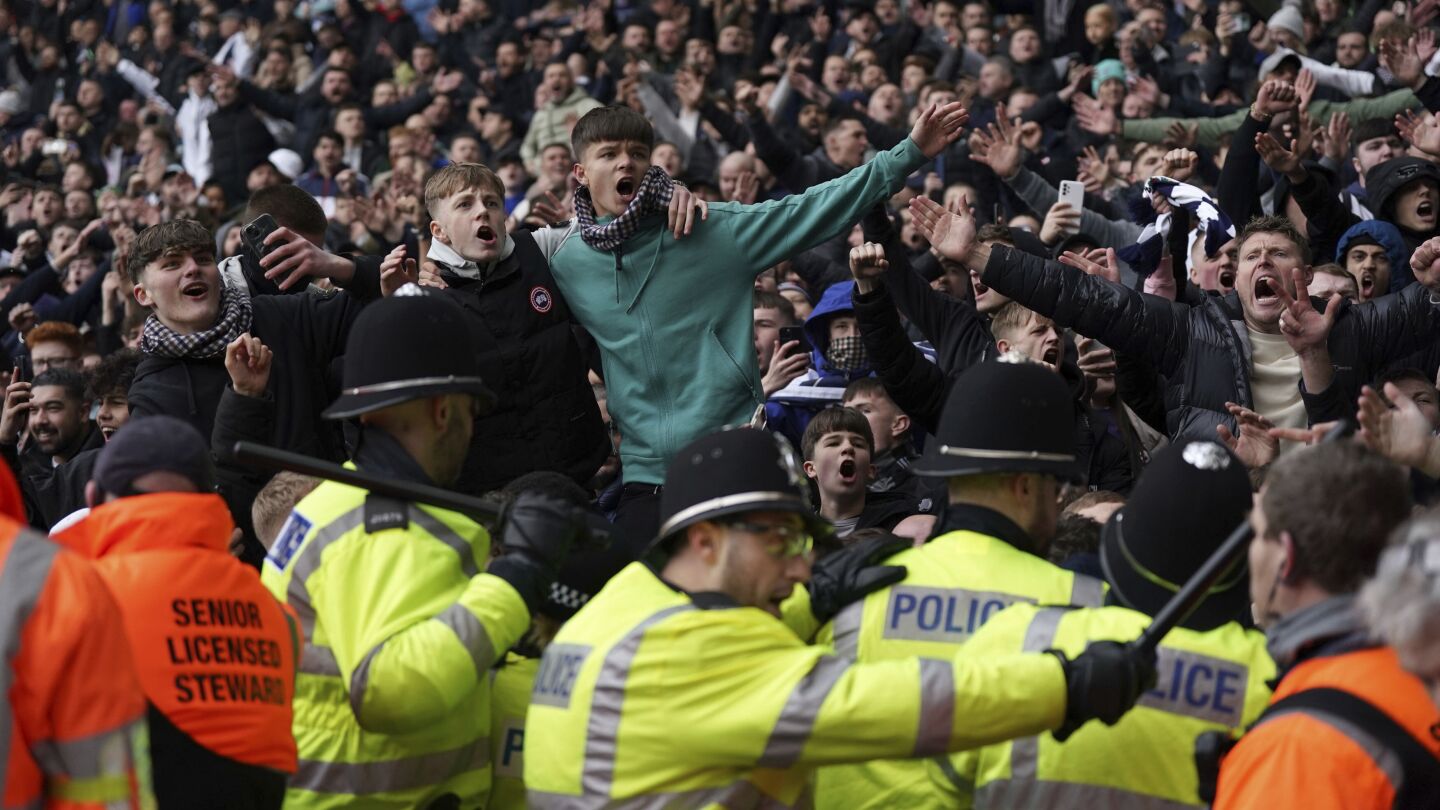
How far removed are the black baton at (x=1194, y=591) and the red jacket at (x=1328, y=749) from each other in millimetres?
385

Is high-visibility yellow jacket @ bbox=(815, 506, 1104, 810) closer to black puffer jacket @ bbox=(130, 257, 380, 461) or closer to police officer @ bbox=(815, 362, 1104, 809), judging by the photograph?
police officer @ bbox=(815, 362, 1104, 809)

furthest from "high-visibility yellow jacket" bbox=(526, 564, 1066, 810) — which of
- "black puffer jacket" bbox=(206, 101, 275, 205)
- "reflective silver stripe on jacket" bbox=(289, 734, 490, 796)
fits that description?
"black puffer jacket" bbox=(206, 101, 275, 205)

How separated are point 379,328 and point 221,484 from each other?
6.15 feet

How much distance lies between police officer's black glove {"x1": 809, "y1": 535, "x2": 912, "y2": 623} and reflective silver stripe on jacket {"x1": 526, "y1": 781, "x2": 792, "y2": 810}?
67 centimetres

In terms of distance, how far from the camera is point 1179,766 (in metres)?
4.16

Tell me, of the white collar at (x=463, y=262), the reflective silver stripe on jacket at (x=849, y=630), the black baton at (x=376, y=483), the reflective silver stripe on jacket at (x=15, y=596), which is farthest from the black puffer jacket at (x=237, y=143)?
the reflective silver stripe on jacket at (x=15, y=596)

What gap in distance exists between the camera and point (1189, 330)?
7.32 m

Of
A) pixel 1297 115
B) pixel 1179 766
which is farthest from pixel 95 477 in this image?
pixel 1297 115

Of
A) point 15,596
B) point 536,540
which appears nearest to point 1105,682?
point 536,540

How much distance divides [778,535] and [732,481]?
0.16m

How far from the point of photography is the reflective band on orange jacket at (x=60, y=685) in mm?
3400

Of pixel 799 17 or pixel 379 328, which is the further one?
pixel 799 17

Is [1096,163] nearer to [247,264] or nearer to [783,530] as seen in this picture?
[247,264]

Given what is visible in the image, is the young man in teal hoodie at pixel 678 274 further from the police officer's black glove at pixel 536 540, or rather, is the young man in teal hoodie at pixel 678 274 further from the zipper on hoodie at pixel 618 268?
the police officer's black glove at pixel 536 540
